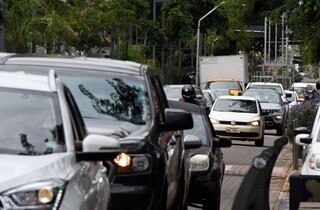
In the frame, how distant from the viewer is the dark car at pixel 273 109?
3750cm

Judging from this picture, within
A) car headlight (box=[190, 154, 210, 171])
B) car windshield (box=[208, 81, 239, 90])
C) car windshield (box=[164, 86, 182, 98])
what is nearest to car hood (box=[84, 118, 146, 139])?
car headlight (box=[190, 154, 210, 171])

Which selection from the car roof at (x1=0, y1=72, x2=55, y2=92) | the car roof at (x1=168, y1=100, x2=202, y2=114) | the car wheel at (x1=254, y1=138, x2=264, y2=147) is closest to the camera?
the car roof at (x1=0, y1=72, x2=55, y2=92)

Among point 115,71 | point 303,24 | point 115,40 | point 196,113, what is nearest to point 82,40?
point 115,40

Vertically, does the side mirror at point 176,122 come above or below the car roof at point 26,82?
below

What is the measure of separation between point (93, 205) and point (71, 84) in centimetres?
341

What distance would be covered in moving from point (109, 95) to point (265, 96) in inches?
1189

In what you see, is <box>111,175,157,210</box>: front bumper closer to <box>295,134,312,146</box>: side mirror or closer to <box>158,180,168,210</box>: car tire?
<box>158,180,168,210</box>: car tire

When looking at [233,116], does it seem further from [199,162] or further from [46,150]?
[46,150]

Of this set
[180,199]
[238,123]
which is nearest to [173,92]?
[238,123]

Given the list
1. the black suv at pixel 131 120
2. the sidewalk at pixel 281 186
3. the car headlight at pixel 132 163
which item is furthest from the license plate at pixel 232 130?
the car headlight at pixel 132 163

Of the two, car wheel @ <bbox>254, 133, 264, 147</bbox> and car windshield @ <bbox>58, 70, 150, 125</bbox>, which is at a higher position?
car windshield @ <bbox>58, 70, 150, 125</bbox>

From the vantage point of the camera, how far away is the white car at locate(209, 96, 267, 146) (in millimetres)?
30016

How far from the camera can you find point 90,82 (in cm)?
1024

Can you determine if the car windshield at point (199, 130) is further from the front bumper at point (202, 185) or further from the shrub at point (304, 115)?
the shrub at point (304, 115)
